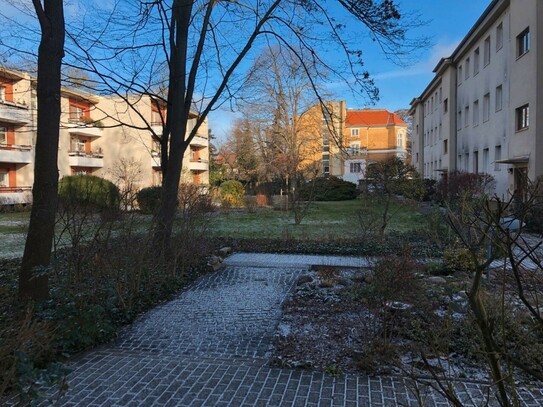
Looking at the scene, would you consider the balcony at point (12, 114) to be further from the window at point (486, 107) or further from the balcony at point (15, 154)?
the window at point (486, 107)

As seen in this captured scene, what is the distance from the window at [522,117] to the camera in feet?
61.3

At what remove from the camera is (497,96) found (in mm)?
22047

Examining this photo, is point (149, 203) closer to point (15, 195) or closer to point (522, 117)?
point (522, 117)

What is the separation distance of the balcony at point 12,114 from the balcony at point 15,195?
15.2 ft

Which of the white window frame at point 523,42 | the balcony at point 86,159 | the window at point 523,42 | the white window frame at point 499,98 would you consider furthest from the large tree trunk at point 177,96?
the balcony at point 86,159

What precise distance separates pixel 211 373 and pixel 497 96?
897 inches

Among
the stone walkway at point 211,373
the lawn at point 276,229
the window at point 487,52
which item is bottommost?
the stone walkway at point 211,373

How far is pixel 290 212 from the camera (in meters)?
24.2

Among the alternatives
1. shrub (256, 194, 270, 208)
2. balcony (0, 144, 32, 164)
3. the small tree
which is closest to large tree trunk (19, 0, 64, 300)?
the small tree

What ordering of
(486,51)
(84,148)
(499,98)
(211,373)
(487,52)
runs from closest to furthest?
(211,373) < (499,98) < (487,52) < (486,51) < (84,148)

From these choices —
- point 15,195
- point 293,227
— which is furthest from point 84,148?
point 293,227

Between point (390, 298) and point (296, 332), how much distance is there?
1.13 m

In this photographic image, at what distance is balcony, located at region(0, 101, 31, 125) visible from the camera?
28639mm

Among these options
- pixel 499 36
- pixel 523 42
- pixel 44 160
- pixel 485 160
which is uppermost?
pixel 499 36
